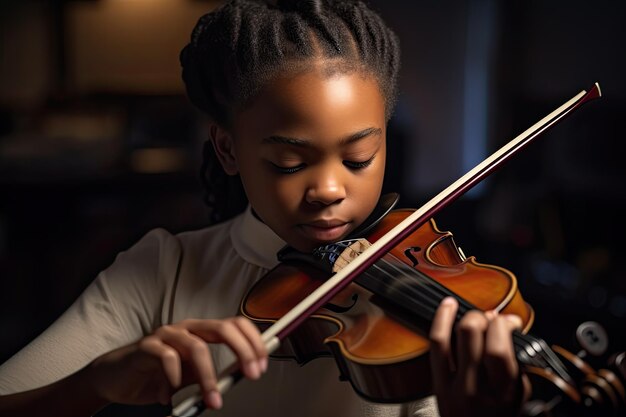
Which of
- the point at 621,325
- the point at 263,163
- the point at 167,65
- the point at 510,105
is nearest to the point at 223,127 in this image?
the point at 263,163

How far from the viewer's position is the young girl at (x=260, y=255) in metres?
0.53

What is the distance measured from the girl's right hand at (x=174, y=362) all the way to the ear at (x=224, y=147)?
0.54 ft

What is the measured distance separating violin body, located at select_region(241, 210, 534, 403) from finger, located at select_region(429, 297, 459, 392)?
0.03 feet

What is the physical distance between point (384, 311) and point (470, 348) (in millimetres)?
85

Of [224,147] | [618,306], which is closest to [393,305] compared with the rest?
[224,147]

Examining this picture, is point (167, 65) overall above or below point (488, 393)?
above

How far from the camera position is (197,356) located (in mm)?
532

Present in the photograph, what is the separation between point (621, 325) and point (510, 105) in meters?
0.24

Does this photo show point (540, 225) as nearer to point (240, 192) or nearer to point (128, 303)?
point (240, 192)

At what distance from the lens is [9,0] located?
82 centimetres

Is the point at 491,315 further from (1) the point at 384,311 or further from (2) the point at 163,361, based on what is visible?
(2) the point at 163,361

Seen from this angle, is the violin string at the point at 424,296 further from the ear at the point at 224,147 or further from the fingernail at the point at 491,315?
the ear at the point at 224,147

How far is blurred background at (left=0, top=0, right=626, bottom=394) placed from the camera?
2.57 ft

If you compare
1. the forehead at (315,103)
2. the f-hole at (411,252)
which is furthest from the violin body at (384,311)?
the forehead at (315,103)
